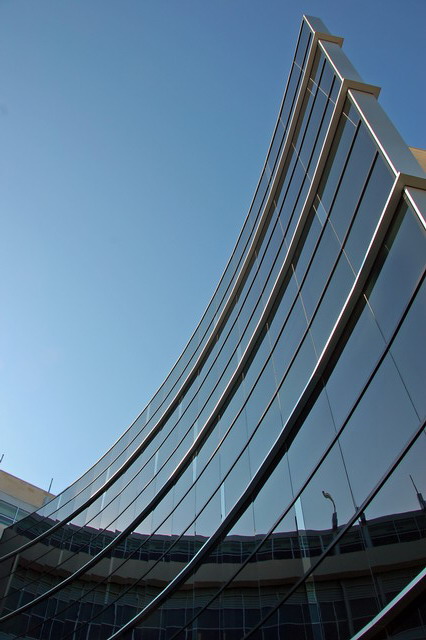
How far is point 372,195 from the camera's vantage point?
370 inches

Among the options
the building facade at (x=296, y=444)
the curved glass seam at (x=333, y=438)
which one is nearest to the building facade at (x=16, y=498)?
the building facade at (x=296, y=444)

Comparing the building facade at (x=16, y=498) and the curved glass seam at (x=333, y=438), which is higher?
the building facade at (x=16, y=498)

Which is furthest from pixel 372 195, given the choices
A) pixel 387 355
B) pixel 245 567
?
pixel 245 567

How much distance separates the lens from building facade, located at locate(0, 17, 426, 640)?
7.52 metres

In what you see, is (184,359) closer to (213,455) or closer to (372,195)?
(213,455)

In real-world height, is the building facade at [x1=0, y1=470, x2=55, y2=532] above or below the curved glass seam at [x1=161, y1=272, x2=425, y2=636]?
above

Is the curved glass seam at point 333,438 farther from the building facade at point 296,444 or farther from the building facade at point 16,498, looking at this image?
the building facade at point 16,498

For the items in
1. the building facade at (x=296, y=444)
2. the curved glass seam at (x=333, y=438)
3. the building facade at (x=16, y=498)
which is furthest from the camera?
the building facade at (x=16, y=498)

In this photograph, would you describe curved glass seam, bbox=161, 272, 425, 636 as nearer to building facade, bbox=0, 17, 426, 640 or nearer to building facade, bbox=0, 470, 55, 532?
building facade, bbox=0, 17, 426, 640

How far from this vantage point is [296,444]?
1067cm

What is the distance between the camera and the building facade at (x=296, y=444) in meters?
7.52

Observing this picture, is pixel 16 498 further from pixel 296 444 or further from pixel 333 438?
pixel 333 438

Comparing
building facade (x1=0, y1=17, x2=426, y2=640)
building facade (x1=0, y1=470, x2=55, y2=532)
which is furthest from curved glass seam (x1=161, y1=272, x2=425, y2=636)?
building facade (x1=0, y1=470, x2=55, y2=532)

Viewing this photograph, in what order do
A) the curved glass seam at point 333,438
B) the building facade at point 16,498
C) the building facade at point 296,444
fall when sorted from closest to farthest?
the building facade at point 296,444
the curved glass seam at point 333,438
the building facade at point 16,498
